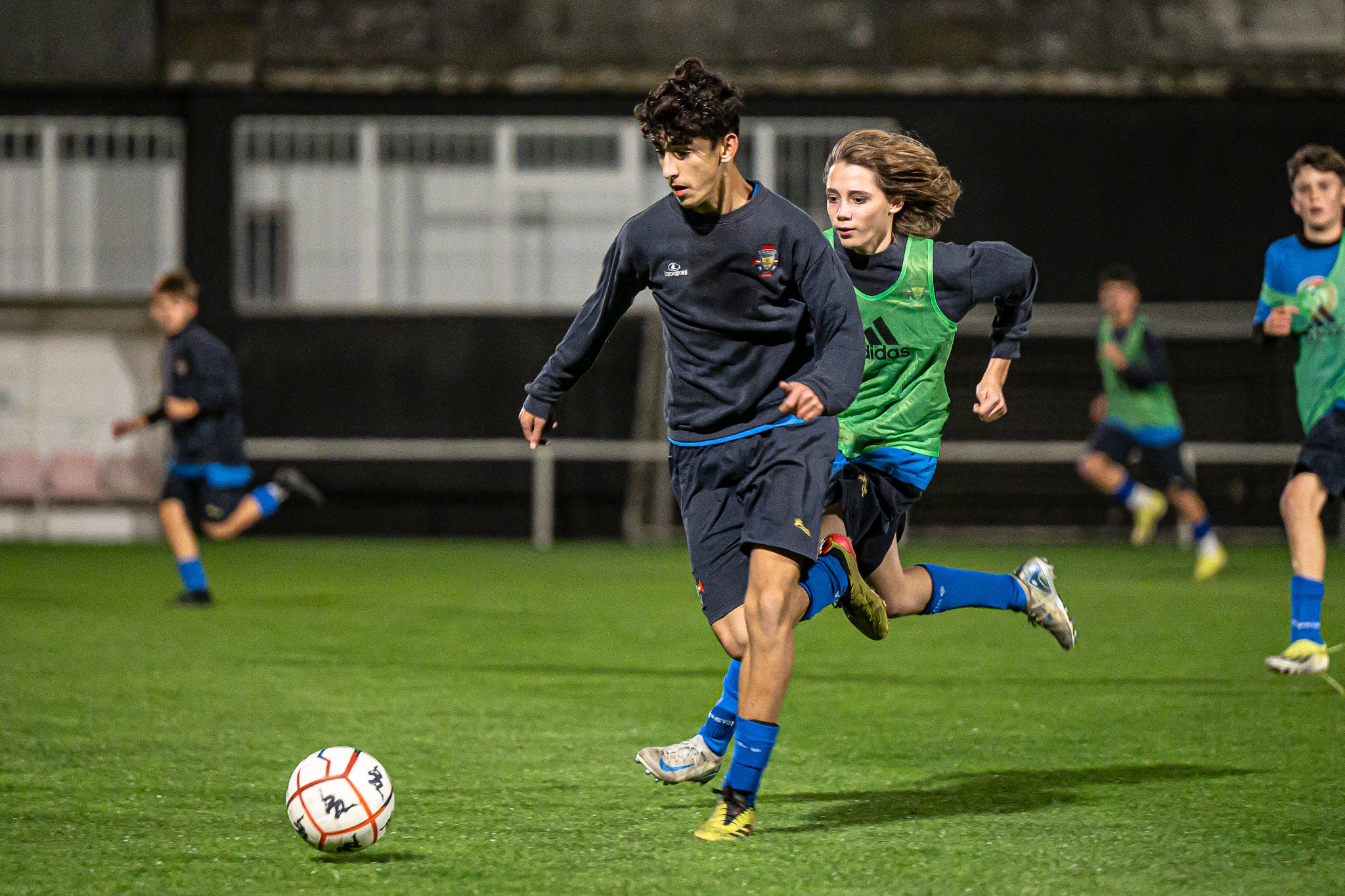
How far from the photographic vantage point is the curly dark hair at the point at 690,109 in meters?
4.25

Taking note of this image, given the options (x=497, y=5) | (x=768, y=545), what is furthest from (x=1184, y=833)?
(x=497, y=5)

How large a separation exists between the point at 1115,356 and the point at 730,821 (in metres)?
9.23

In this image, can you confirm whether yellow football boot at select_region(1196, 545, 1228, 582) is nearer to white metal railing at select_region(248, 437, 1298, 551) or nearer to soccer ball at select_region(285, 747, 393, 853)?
white metal railing at select_region(248, 437, 1298, 551)

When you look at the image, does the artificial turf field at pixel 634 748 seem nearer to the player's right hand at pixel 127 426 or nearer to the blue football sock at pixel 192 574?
the blue football sock at pixel 192 574

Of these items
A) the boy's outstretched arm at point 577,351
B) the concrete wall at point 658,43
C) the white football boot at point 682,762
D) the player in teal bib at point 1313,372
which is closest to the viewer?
the boy's outstretched arm at point 577,351

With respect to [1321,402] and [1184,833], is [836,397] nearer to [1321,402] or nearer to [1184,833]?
[1184,833]

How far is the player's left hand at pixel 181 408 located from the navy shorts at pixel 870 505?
19.2 feet

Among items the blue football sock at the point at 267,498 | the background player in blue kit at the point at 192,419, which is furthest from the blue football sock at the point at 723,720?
the blue football sock at the point at 267,498

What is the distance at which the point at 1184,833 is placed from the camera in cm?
439

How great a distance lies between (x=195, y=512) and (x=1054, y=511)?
30.9 feet

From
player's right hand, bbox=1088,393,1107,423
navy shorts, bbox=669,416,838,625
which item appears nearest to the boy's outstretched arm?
navy shorts, bbox=669,416,838,625

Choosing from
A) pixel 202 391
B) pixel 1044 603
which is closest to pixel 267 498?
pixel 202 391

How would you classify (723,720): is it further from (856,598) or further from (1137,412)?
(1137,412)

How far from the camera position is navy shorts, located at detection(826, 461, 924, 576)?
17.3 ft
